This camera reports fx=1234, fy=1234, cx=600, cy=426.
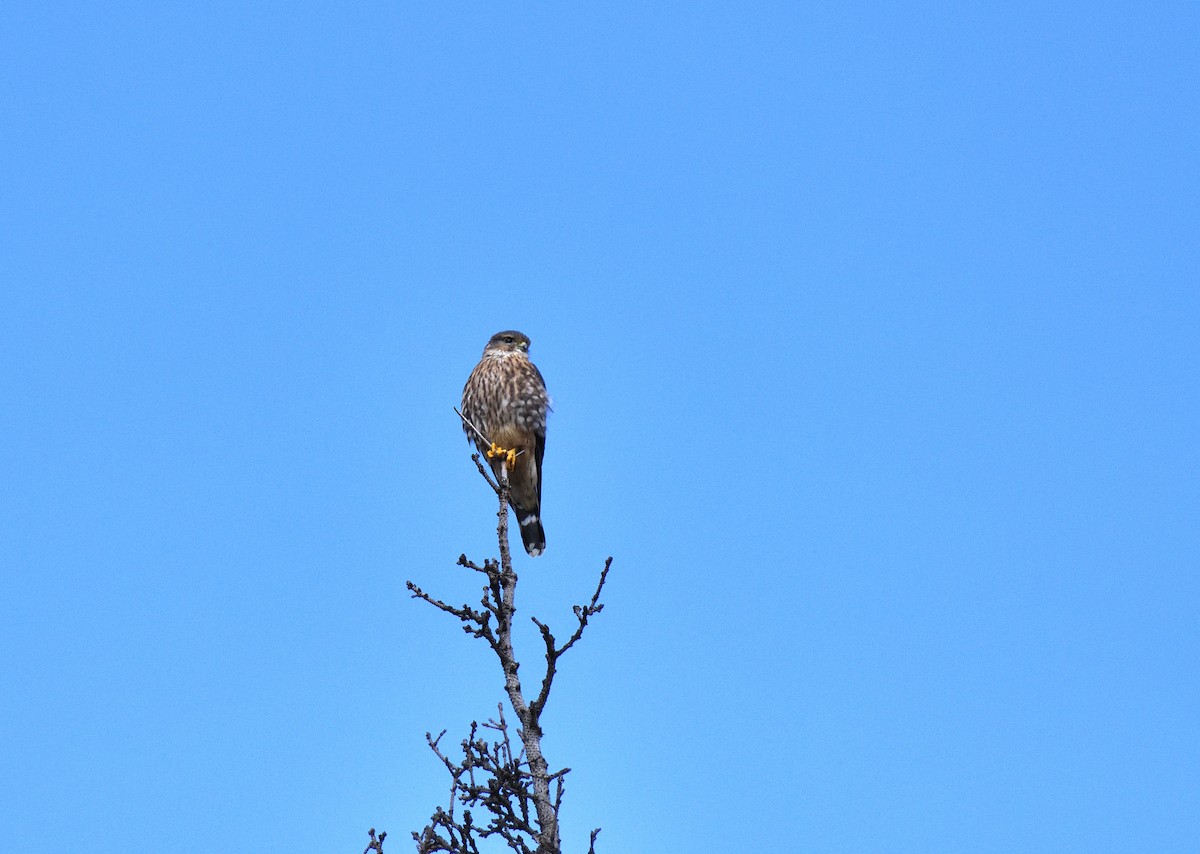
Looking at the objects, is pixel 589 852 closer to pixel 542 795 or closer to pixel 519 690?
pixel 542 795

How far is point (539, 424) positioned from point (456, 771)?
345 cm

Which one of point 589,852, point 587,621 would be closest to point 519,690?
point 587,621

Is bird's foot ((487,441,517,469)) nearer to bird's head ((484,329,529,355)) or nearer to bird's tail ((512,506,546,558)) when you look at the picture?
bird's tail ((512,506,546,558))

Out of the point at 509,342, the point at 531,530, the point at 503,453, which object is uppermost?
the point at 509,342

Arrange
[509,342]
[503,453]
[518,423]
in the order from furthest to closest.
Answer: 1. [509,342]
2. [518,423]
3. [503,453]

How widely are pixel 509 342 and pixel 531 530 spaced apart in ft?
4.36

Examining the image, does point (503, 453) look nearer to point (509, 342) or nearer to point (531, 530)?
point (531, 530)

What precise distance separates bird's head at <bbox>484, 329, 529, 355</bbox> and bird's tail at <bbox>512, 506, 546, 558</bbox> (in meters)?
1.11

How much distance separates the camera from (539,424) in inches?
302

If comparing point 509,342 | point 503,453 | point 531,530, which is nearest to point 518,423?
point 503,453

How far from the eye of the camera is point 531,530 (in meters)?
7.67

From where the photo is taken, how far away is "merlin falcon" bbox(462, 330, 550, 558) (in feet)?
24.9

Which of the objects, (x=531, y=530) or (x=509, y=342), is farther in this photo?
(x=509, y=342)

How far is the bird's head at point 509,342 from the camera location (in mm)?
8156
